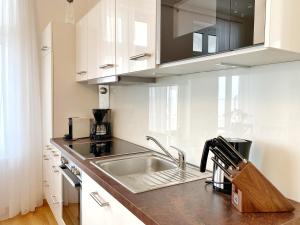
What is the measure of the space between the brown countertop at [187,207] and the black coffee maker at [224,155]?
0.17 ft

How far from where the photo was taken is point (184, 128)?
1592 millimetres

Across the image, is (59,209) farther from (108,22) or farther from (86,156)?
(108,22)

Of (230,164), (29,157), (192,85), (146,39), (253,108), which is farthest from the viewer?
(29,157)

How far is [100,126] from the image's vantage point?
249 centimetres

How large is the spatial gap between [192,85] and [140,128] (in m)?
0.76

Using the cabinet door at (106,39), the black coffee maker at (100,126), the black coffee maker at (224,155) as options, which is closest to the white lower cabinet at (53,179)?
the black coffee maker at (100,126)

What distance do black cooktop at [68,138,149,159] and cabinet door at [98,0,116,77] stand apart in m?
0.60

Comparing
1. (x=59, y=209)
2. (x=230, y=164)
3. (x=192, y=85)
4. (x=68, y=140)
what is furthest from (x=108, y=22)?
(x=59, y=209)

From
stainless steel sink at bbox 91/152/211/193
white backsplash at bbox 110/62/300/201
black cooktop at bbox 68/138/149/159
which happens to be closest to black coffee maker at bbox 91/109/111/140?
black cooktop at bbox 68/138/149/159

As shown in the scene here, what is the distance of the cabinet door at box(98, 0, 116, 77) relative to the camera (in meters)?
1.73

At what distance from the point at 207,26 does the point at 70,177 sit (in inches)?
53.4

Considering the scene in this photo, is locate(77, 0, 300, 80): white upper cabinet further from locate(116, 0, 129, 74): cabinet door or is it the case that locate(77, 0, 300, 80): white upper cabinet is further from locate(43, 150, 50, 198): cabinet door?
locate(43, 150, 50, 198): cabinet door

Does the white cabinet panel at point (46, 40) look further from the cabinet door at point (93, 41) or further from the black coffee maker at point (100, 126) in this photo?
the black coffee maker at point (100, 126)

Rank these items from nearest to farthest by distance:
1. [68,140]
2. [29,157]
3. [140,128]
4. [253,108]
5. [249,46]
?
[249,46] < [253,108] < [140,128] < [68,140] < [29,157]
